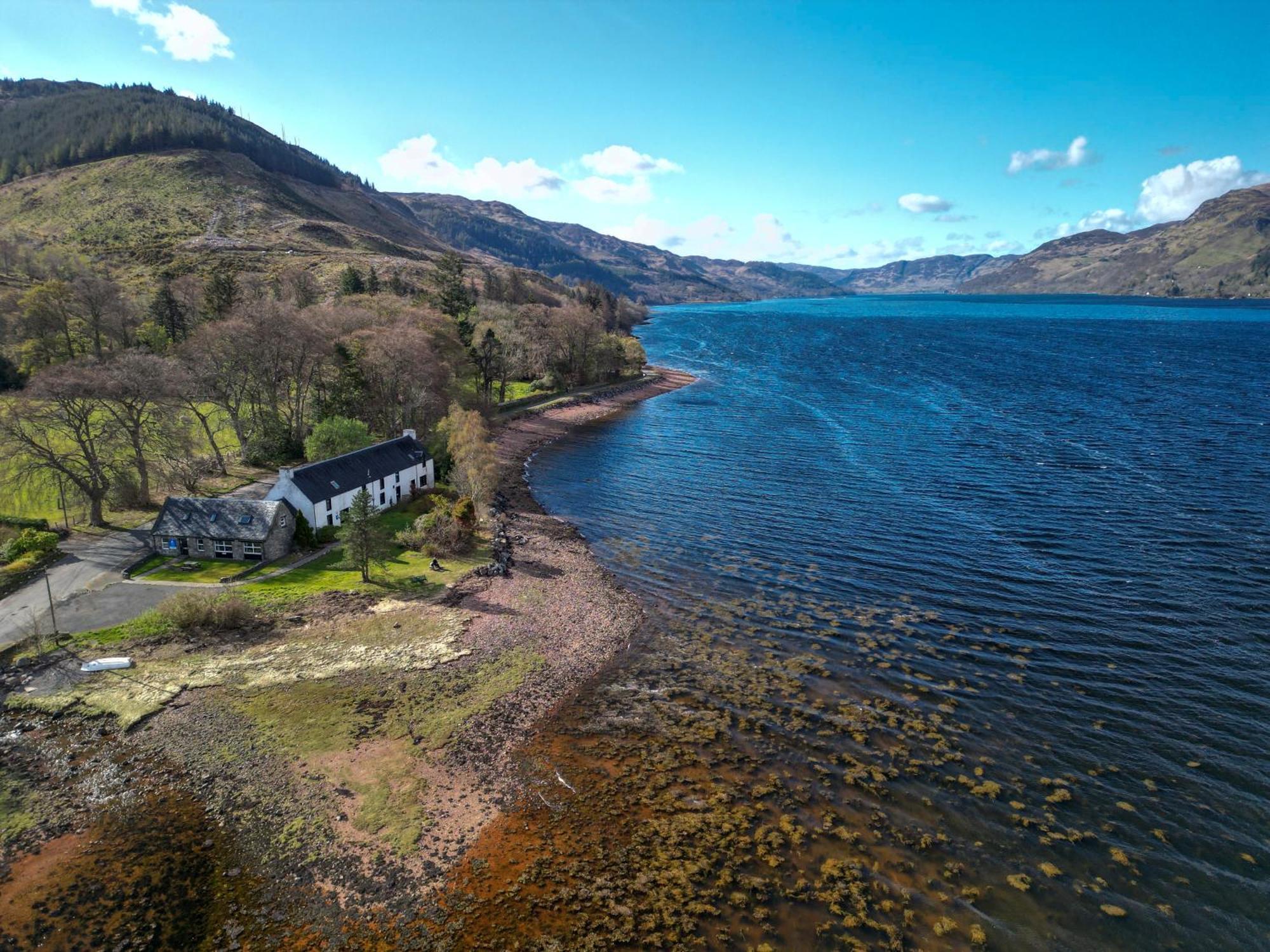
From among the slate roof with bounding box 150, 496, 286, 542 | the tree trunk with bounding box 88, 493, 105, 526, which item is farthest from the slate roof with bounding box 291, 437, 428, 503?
the tree trunk with bounding box 88, 493, 105, 526

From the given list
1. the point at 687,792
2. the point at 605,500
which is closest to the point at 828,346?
the point at 605,500

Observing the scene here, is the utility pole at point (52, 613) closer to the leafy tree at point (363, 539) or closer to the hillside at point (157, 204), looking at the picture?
the leafy tree at point (363, 539)

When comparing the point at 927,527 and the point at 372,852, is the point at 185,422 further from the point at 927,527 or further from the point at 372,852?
the point at 927,527

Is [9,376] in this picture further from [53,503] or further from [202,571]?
[202,571]

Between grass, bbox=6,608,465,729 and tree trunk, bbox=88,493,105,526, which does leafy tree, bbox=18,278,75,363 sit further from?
grass, bbox=6,608,465,729

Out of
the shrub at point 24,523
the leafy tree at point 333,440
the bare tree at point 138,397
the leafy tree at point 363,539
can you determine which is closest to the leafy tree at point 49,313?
the bare tree at point 138,397

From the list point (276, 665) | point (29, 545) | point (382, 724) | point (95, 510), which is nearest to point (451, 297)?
point (95, 510)
